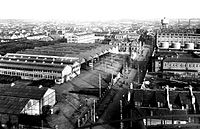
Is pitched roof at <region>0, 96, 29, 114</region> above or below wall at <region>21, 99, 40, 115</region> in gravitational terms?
above

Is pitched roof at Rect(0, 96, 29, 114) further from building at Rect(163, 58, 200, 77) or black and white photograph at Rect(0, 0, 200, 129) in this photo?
building at Rect(163, 58, 200, 77)

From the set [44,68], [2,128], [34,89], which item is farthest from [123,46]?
[2,128]

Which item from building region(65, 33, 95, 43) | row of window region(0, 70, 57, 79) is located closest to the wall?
row of window region(0, 70, 57, 79)

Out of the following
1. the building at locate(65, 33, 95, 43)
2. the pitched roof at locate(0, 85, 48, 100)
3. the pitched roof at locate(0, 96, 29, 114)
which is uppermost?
the building at locate(65, 33, 95, 43)

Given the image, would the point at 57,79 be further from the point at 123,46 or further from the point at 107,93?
the point at 123,46

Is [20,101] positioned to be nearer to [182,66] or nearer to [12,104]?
[12,104]

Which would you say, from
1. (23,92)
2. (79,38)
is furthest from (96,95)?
(79,38)

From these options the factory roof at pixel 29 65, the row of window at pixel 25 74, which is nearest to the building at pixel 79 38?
the factory roof at pixel 29 65

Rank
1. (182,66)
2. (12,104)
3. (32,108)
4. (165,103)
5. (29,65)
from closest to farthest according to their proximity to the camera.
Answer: (165,103), (12,104), (32,108), (29,65), (182,66)

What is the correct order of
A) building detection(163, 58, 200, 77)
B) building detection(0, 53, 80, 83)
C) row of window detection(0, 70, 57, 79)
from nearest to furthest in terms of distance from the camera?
building detection(0, 53, 80, 83) → row of window detection(0, 70, 57, 79) → building detection(163, 58, 200, 77)

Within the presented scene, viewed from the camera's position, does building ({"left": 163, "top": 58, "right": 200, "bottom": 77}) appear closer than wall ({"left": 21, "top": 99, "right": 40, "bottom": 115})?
No

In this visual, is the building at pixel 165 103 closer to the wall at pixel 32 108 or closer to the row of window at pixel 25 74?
the wall at pixel 32 108

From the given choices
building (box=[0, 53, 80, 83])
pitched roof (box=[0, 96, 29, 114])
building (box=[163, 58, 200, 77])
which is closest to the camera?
pitched roof (box=[0, 96, 29, 114])
